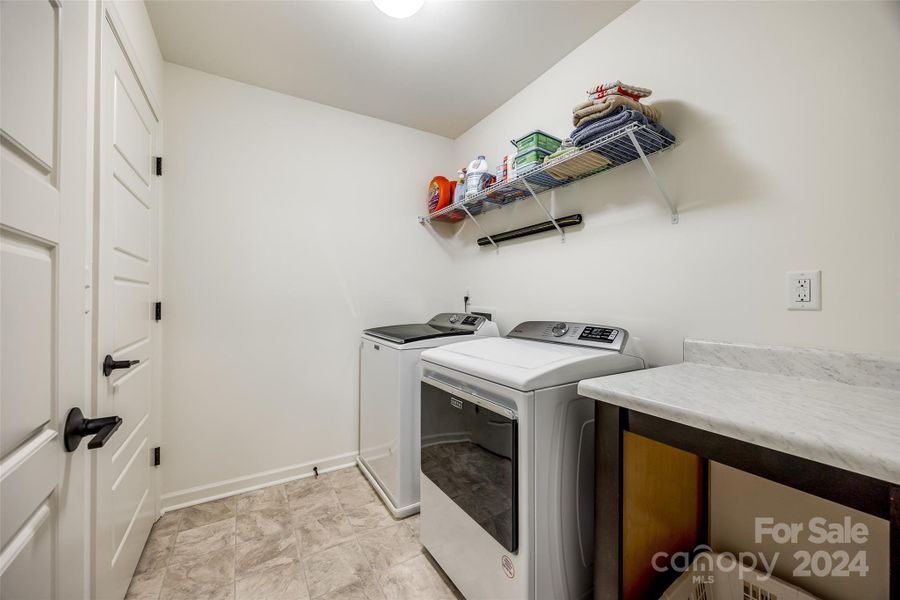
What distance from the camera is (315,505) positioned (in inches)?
77.4

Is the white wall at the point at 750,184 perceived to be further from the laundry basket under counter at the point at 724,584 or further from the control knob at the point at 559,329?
the laundry basket under counter at the point at 724,584

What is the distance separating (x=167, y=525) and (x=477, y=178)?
263 cm

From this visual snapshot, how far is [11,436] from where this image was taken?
587 millimetres

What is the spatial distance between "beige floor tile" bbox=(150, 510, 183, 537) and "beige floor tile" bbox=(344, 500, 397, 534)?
2.85ft

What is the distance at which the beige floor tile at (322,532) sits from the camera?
1645 millimetres

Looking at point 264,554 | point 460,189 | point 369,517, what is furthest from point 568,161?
point 264,554

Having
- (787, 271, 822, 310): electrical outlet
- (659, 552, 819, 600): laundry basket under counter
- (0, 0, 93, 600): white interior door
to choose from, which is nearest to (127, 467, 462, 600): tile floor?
(0, 0, 93, 600): white interior door

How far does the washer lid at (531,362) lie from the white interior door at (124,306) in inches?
45.7

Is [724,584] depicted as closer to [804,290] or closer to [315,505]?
[804,290]

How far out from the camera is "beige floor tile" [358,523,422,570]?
1558 millimetres

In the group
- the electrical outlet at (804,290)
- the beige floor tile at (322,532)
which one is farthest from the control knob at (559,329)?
the beige floor tile at (322,532)

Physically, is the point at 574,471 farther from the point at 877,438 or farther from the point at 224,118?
the point at 224,118

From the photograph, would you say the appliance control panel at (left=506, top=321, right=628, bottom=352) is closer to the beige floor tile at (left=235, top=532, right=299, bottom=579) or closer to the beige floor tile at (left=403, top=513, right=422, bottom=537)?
the beige floor tile at (left=403, top=513, right=422, bottom=537)

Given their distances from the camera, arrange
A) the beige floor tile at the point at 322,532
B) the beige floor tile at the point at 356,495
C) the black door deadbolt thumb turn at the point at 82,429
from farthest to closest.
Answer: the beige floor tile at the point at 356,495 < the beige floor tile at the point at 322,532 < the black door deadbolt thumb turn at the point at 82,429
